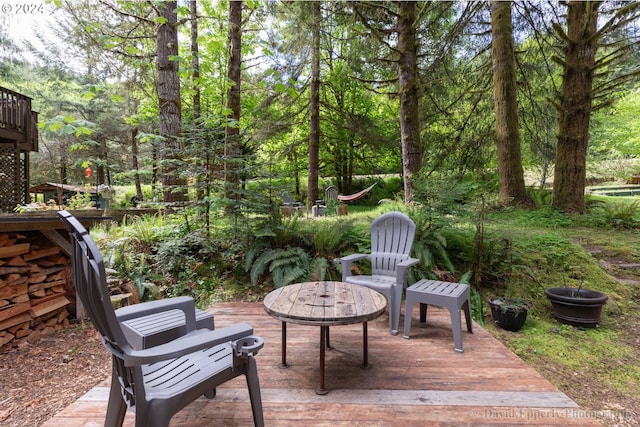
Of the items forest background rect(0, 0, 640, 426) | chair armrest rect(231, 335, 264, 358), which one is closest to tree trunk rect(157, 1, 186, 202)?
Answer: forest background rect(0, 0, 640, 426)

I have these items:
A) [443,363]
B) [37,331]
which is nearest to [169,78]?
[37,331]

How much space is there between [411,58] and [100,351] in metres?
5.87

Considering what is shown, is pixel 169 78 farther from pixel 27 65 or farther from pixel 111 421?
pixel 27 65

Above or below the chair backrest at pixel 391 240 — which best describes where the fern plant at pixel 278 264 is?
below

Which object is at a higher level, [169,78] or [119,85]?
[119,85]

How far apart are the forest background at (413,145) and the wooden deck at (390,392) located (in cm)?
77

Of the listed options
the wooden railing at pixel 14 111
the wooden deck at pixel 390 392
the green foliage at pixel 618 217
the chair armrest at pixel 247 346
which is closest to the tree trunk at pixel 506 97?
the green foliage at pixel 618 217

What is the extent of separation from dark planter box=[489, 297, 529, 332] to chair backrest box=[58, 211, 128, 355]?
3294 millimetres

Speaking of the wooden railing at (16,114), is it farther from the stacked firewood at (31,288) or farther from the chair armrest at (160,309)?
the chair armrest at (160,309)

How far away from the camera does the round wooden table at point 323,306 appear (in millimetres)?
1772

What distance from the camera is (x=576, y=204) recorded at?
233 inches

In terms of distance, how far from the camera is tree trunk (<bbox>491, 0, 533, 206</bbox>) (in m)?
5.69

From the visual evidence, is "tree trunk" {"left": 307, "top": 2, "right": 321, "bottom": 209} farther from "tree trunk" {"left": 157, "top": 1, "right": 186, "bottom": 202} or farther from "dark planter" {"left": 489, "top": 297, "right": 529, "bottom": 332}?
"dark planter" {"left": 489, "top": 297, "right": 529, "bottom": 332}

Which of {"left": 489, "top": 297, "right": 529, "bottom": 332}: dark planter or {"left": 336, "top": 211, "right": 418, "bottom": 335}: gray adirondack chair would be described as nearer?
{"left": 336, "top": 211, "right": 418, "bottom": 335}: gray adirondack chair
